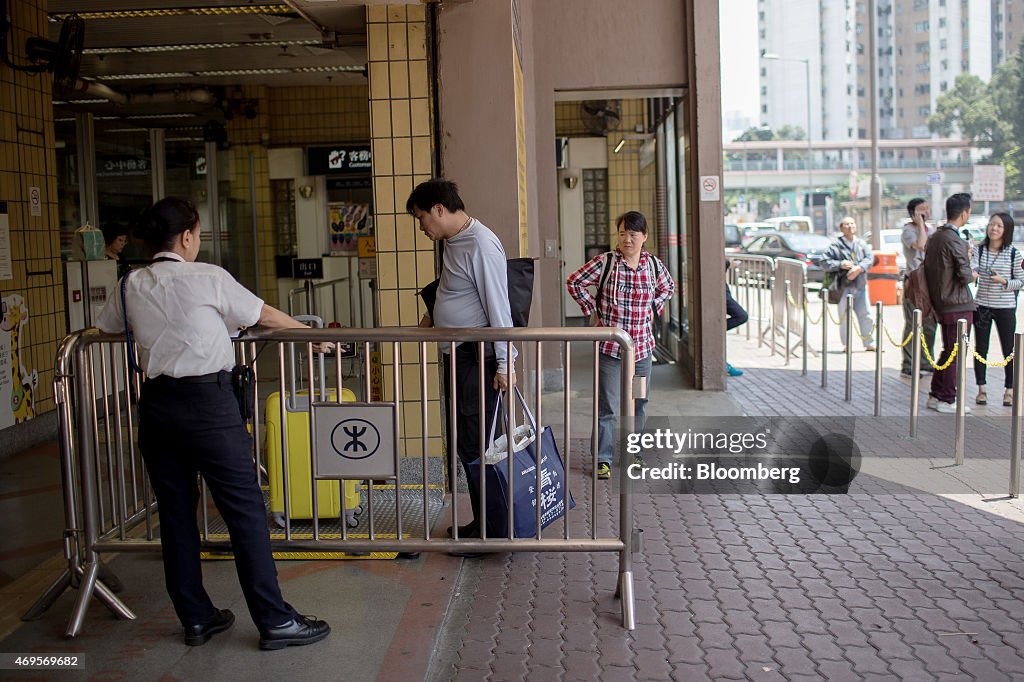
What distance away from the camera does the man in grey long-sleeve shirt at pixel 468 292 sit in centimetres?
511

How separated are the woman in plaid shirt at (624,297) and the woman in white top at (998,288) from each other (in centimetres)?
418

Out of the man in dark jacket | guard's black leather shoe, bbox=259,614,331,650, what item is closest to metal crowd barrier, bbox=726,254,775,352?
the man in dark jacket

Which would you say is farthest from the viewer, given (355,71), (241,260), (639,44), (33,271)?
(241,260)

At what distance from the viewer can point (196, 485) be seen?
4.25 m

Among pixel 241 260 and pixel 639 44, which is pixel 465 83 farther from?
pixel 241 260

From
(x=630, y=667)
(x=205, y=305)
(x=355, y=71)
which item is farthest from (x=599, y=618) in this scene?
(x=355, y=71)

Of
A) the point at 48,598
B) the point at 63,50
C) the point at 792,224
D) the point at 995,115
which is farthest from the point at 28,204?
the point at 995,115

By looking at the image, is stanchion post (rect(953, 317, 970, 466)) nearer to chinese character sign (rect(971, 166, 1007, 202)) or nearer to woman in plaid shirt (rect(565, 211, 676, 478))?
woman in plaid shirt (rect(565, 211, 676, 478))

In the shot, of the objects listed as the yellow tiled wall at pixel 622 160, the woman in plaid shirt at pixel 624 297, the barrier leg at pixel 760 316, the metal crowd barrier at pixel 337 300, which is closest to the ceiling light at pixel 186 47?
the metal crowd barrier at pixel 337 300

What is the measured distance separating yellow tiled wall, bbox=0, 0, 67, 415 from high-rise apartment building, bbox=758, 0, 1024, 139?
89.7 meters

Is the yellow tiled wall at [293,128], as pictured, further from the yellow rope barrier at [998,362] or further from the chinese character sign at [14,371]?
the yellow rope barrier at [998,362]

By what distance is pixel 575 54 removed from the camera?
34.2 ft

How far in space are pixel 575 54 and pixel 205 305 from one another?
7.32 metres

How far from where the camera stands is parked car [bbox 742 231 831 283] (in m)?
28.4
